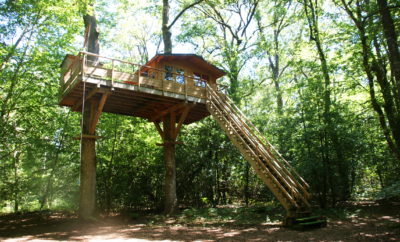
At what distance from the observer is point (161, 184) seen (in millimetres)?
16359

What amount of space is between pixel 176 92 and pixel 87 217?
653 cm

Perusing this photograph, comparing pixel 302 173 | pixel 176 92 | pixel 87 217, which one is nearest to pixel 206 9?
pixel 176 92

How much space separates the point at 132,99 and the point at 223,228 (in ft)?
23.1

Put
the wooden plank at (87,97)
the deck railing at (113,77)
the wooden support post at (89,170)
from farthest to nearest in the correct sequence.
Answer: the wooden support post at (89,170), the wooden plank at (87,97), the deck railing at (113,77)

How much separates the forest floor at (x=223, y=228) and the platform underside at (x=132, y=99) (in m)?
5.14

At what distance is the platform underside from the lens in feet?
34.9

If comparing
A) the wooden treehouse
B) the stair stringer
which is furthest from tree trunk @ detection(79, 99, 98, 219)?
the stair stringer

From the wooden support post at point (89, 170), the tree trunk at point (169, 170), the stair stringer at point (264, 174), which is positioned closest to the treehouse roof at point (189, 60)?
the tree trunk at point (169, 170)

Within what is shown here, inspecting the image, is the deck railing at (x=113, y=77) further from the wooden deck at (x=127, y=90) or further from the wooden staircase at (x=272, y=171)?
the wooden staircase at (x=272, y=171)

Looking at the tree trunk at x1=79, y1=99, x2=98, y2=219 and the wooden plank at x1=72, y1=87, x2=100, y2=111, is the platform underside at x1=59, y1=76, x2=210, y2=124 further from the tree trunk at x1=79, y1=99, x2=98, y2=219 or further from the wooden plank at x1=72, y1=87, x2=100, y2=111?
the tree trunk at x1=79, y1=99, x2=98, y2=219

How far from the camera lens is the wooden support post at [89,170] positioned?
11.2m

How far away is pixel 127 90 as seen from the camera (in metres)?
11.3

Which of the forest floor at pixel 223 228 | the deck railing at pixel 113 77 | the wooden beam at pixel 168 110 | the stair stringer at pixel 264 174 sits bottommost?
the forest floor at pixel 223 228

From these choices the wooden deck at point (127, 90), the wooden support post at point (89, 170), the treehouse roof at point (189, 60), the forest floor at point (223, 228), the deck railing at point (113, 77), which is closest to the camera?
the forest floor at point (223, 228)
